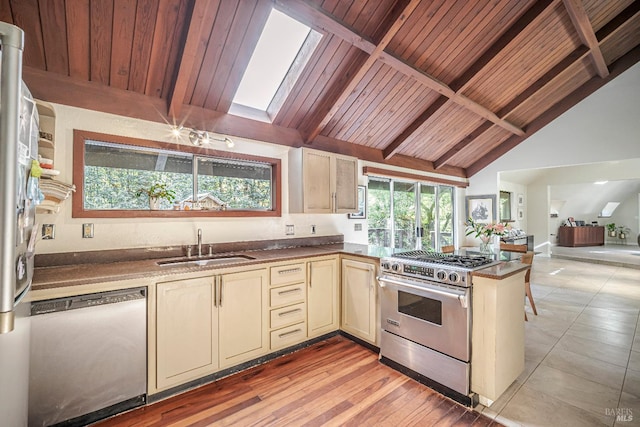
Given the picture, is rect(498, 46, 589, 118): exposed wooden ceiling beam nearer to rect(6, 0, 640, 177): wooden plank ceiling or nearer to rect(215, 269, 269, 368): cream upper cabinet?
rect(6, 0, 640, 177): wooden plank ceiling

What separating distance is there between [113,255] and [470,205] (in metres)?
6.94

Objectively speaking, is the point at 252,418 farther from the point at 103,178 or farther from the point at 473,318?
the point at 103,178

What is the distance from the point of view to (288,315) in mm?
2705

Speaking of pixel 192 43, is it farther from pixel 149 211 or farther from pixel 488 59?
pixel 488 59

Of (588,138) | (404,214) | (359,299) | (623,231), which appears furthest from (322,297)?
(623,231)

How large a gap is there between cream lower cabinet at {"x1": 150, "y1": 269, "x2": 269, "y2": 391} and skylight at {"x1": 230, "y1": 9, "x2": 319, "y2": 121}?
193 centimetres

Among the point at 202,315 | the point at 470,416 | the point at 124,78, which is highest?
the point at 124,78

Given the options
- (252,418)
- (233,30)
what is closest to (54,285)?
(252,418)

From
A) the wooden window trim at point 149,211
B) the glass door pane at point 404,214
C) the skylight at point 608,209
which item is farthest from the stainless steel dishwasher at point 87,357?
the skylight at point 608,209

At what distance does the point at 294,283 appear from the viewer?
2748 mm

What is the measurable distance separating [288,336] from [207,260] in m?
1.09

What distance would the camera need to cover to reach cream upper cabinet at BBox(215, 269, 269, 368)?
2.31 m

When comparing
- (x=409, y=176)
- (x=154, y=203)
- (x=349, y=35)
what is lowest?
(x=154, y=203)

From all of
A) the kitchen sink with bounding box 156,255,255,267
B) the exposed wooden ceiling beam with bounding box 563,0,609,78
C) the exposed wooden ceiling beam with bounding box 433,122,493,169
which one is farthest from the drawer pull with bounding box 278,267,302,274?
the exposed wooden ceiling beam with bounding box 433,122,493,169
